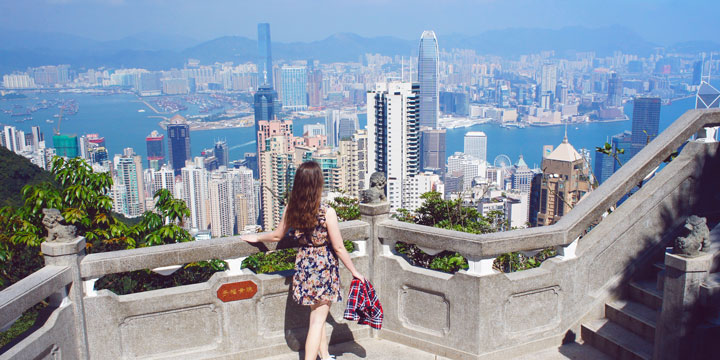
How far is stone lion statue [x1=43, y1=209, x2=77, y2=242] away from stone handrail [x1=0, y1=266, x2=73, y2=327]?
17 cm

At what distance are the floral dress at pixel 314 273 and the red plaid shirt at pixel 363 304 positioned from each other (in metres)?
0.15

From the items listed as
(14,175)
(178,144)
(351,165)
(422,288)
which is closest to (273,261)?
(422,288)

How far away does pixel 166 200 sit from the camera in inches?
208

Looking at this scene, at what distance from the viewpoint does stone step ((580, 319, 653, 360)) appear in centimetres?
365

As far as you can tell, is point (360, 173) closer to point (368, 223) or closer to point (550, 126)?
point (368, 223)

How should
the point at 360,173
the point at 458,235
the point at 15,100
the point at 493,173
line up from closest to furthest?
the point at 458,235 → the point at 360,173 → the point at 493,173 → the point at 15,100

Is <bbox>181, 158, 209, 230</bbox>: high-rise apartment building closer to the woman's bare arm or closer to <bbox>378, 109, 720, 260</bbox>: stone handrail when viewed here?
<bbox>378, 109, 720, 260</bbox>: stone handrail

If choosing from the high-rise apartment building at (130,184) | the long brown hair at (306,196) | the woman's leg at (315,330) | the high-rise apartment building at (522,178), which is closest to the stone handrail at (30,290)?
the long brown hair at (306,196)

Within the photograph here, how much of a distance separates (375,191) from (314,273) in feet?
2.78

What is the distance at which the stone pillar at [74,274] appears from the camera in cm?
315

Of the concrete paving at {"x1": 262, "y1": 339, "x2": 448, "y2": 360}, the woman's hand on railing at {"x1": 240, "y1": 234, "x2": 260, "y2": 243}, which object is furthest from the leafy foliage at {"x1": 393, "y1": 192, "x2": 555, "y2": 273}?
the woman's hand on railing at {"x1": 240, "y1": 234, "x2": 260, "y2": 243}

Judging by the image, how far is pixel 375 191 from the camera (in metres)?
3.97

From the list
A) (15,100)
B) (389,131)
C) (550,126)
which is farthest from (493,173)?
(15,100)

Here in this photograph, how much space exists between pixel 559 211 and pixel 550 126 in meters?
168
